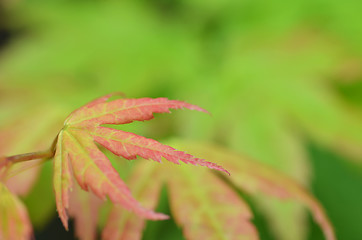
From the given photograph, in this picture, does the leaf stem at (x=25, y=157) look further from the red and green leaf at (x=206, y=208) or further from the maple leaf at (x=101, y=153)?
the red and green leaf at (x=206, y=208)

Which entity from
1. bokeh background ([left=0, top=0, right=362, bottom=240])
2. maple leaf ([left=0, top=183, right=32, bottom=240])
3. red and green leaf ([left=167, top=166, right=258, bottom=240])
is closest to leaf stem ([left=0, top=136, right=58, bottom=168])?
maple leaf ([left=0, top=183, right=32, bottom=240])

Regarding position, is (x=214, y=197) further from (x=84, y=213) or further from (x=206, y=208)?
(x=84, y=213)

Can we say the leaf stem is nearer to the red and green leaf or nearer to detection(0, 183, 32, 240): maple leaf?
detection(0, 183, 32, 240): maple leaf

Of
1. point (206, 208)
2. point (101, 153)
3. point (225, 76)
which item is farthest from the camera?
point (225, 76)

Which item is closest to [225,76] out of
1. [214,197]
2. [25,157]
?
[214,197]

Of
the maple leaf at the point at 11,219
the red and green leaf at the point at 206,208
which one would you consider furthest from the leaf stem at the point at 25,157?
the red and green leaf at the point at 206,208

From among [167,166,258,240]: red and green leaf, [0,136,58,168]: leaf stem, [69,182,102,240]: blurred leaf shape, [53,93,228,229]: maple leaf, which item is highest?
[53,93,228,229]: maple leaf
